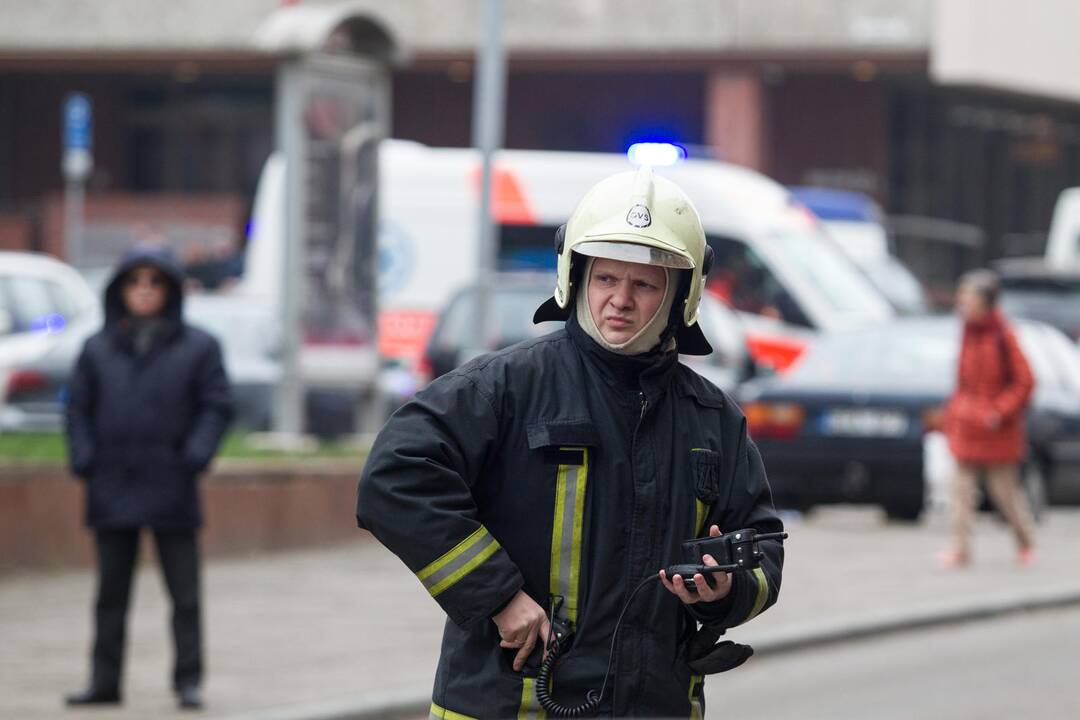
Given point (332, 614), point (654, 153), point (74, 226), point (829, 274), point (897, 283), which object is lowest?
point (74, 226)

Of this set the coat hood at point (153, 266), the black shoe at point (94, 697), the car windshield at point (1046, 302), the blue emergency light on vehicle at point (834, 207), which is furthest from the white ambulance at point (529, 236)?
the black shoe at point (94, 697)

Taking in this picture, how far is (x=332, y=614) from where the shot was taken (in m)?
11.2

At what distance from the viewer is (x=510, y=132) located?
4194 centimetres

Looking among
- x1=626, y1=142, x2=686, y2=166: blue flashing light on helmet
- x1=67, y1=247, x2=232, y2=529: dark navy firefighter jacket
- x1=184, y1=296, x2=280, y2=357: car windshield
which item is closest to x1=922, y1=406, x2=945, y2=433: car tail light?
x1=184, y1=296, x2=280, y2=357: car windshield

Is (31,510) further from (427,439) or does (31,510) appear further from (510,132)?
(510,132)

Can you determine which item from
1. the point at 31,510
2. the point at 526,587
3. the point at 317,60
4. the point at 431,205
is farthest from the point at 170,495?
the point at 431,205

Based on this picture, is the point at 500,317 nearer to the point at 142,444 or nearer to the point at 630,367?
the point at 142,444

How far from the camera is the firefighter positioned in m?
3.83

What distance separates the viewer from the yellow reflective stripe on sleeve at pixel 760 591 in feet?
13.0

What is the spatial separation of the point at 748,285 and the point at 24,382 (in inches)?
295

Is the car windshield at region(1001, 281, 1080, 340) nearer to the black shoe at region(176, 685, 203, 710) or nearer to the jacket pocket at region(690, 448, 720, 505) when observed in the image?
the black shoe at region(176, 685, 203, 710)

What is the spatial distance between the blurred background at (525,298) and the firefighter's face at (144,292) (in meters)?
1.49

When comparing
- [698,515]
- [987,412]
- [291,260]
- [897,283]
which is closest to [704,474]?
[698,515]

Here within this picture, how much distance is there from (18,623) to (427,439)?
287 inches
